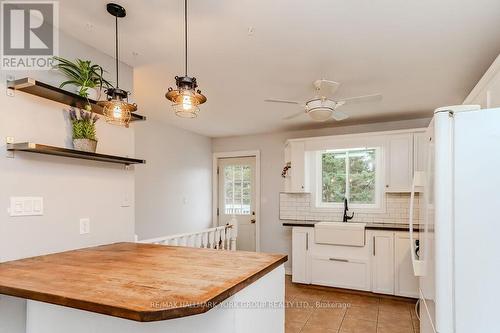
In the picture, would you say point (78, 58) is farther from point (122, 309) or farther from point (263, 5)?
point (122, 309)

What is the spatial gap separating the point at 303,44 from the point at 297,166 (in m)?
2.76

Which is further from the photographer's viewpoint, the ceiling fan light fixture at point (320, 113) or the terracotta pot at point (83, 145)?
the ceiling fan light fixture at point (320, 113)

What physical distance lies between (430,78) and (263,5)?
6.54 ft

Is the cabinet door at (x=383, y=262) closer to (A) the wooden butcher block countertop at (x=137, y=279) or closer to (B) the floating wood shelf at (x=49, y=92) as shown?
(A) the wooden butcher block countertop at (x=137, y=279)

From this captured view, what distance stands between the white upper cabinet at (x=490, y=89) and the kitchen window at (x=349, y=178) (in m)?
2.23

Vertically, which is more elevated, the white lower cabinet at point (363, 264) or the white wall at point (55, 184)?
the white wall at point (55, 184)

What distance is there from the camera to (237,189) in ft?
18.9

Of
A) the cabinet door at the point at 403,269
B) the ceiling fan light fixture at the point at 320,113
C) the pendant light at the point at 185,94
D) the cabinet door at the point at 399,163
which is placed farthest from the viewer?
the cabinet door at the point at 399,163

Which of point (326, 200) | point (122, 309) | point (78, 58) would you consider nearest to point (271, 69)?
point (78, 58)

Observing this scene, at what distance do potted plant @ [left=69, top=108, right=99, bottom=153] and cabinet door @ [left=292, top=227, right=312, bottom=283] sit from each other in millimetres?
3201

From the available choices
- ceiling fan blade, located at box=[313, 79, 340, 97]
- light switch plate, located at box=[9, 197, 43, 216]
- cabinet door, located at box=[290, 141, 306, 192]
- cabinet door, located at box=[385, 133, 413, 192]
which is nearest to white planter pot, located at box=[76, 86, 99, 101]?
light switch plate, located at box=[9, 197, 43, 216]

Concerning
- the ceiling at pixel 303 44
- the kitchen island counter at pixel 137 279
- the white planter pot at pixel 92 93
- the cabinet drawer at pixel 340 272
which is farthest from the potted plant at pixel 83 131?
the cabinet drawer at pixel 340 272

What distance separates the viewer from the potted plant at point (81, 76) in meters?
2.05

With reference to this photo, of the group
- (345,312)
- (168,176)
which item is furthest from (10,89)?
(345,312)
